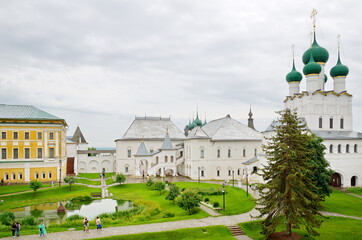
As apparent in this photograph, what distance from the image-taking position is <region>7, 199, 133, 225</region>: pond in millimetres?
25469

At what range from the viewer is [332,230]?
67.4 ft

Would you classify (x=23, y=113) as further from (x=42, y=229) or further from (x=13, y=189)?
(x=42, y=229)

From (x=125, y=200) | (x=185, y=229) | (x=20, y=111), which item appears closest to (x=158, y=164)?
(x=125, y=200)

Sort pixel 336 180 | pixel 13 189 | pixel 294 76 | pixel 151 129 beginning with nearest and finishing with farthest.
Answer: pixel 13 189, pixel 336 180, pixel 294 76, pixel 151 129

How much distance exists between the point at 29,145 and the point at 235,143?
32422mm

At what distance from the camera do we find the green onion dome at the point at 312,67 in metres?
37.9

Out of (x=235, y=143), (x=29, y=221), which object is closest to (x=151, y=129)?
(x=235, y=143)

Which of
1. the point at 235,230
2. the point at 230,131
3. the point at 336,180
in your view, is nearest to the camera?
the point at 235,230

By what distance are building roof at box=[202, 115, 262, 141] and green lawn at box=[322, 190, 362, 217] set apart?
751 inches

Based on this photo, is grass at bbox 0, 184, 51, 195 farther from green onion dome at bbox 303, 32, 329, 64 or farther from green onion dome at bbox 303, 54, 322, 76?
green onion dome at bbox 303, 32, 329, 64

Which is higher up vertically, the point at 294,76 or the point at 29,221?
the point at 294,76

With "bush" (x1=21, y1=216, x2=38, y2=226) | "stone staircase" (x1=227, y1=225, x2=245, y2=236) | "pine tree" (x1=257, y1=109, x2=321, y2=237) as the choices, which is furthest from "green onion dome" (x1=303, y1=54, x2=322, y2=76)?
"bush" (x1=21, y1=216, x2=38, y2=226)

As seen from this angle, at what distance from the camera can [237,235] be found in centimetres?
2011

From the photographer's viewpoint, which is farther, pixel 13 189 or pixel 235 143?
pixel 235 143
